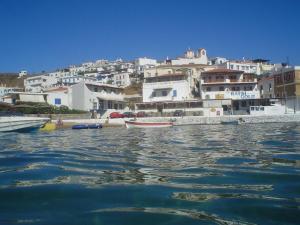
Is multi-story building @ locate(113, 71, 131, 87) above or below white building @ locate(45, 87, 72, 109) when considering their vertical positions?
above

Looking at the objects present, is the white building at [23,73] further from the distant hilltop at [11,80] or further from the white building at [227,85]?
the white building at [227,85]

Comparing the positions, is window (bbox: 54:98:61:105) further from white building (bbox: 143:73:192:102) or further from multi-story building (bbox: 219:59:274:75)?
multi-story building (bbox: 219:59:274:75)

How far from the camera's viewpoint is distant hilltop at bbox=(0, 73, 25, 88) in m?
123

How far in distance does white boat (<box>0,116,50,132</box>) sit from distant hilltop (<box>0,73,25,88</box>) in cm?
9521

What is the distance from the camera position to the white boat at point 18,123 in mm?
29031

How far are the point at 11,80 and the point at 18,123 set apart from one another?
364 feet

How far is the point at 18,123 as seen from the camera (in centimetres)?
2970

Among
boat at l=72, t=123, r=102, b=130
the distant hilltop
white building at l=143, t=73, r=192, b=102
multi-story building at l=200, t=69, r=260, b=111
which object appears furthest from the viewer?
the distant hilltop

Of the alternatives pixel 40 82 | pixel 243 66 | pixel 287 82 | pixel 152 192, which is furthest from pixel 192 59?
pixel 152 192

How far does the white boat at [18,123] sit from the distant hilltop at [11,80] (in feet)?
312

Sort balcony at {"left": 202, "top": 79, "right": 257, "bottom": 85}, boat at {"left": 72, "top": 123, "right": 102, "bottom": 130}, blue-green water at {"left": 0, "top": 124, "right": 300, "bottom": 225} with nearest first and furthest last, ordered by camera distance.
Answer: blue-green water at {"left": 0, "top": 124, "right": 300, "bottom": 225} → boat at {"left": 72, "top": 123, "right": 102, "bottom": 130} → balcony at {"left": 202, "top": 79, "right": 257, "bottom": 85}

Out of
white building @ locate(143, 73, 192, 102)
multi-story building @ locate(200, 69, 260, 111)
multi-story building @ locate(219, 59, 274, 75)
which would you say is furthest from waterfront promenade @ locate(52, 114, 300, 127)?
multi-story building @ locate(219, 59, 274, 75)

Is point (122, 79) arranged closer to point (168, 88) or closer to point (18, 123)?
point (168, 88)

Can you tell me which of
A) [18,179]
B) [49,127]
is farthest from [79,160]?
[49,127]
